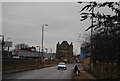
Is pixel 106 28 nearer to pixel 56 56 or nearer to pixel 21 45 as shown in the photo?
pixel 21 45

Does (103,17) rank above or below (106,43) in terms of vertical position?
above

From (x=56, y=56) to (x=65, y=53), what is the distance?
648 centimetres

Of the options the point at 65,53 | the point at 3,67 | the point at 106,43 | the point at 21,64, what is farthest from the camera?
the point at 65,53

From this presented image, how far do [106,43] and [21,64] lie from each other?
4131cm

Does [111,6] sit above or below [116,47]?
above

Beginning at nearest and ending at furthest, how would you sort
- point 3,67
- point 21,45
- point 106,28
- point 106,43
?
point 106,28 → point 106,43 → point 3,67 → point 21,45

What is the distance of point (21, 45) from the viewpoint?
156 meters

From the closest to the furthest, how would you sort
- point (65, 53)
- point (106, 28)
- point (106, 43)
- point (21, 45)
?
point (106, 28), point (106, 43), point (21, 45), point (65, 53)

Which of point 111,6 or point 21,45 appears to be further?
point 21,45

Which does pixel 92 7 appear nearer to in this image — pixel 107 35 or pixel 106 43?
pixel 107 35

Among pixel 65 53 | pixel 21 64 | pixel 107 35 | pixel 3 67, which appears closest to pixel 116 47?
pixel 107 35

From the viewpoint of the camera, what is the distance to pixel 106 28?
8086 millimetres

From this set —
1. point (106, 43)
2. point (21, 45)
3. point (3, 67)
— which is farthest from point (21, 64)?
point (21, 45)

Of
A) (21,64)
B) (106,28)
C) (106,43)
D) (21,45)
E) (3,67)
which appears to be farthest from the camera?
(21,45)
